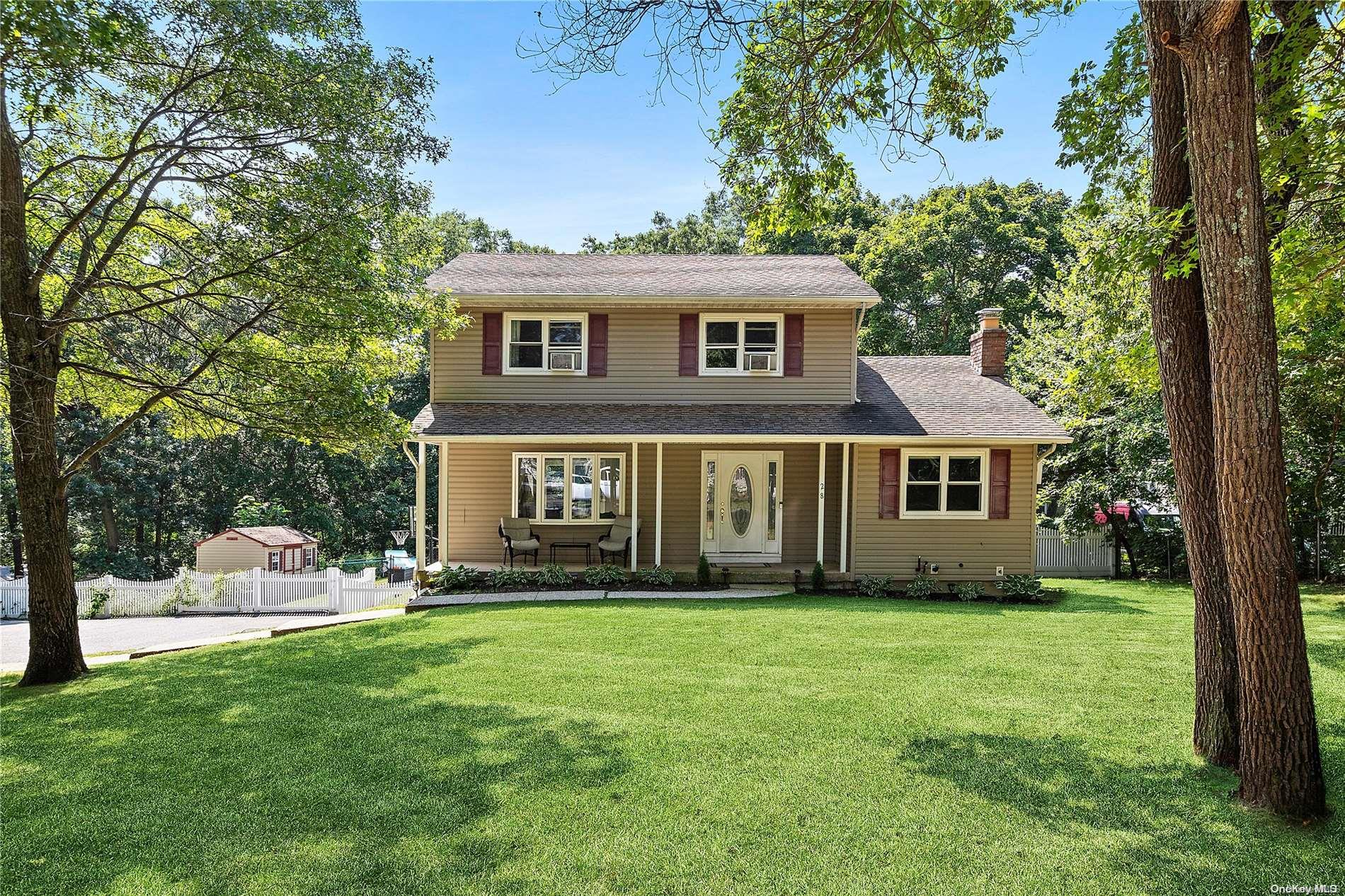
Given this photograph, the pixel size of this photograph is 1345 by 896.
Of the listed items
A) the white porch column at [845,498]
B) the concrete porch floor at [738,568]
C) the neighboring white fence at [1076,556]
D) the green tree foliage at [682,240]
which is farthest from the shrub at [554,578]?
the green tree foliage at [682,240]

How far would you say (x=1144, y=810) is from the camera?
3895 mm

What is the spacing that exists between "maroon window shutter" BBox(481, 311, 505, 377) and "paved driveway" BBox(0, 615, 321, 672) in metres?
5.69

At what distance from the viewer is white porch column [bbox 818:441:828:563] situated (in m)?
13.2

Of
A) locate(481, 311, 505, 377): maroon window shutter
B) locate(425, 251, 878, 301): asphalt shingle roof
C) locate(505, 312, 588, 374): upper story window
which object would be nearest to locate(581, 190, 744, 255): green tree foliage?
locate(425, 251, 878, 301): asphalt shingle roof

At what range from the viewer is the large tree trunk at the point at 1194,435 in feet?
14.0

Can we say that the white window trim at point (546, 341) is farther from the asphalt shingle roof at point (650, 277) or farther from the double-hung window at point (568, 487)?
the double-hung window at point (568, 487)

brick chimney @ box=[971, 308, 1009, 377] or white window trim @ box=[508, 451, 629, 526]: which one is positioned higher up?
brick chimney @ box=[971, 308, 1009, 377]

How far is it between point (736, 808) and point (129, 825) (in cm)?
336

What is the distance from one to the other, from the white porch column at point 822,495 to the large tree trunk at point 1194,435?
8.59m

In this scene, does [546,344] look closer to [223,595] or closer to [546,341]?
[546,341]

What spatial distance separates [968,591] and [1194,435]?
8899 millimetres

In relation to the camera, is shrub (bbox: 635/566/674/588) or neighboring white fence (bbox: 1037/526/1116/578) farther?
neighboring white fence (bbox: 1037/526/1116/578)

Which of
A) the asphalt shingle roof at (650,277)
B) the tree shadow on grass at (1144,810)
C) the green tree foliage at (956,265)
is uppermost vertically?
the green tree foliage at (956,265)

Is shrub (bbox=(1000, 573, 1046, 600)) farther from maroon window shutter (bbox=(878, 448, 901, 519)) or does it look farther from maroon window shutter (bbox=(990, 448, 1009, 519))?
maroon window shutter (bbox=(878, 448, 901, 519))
